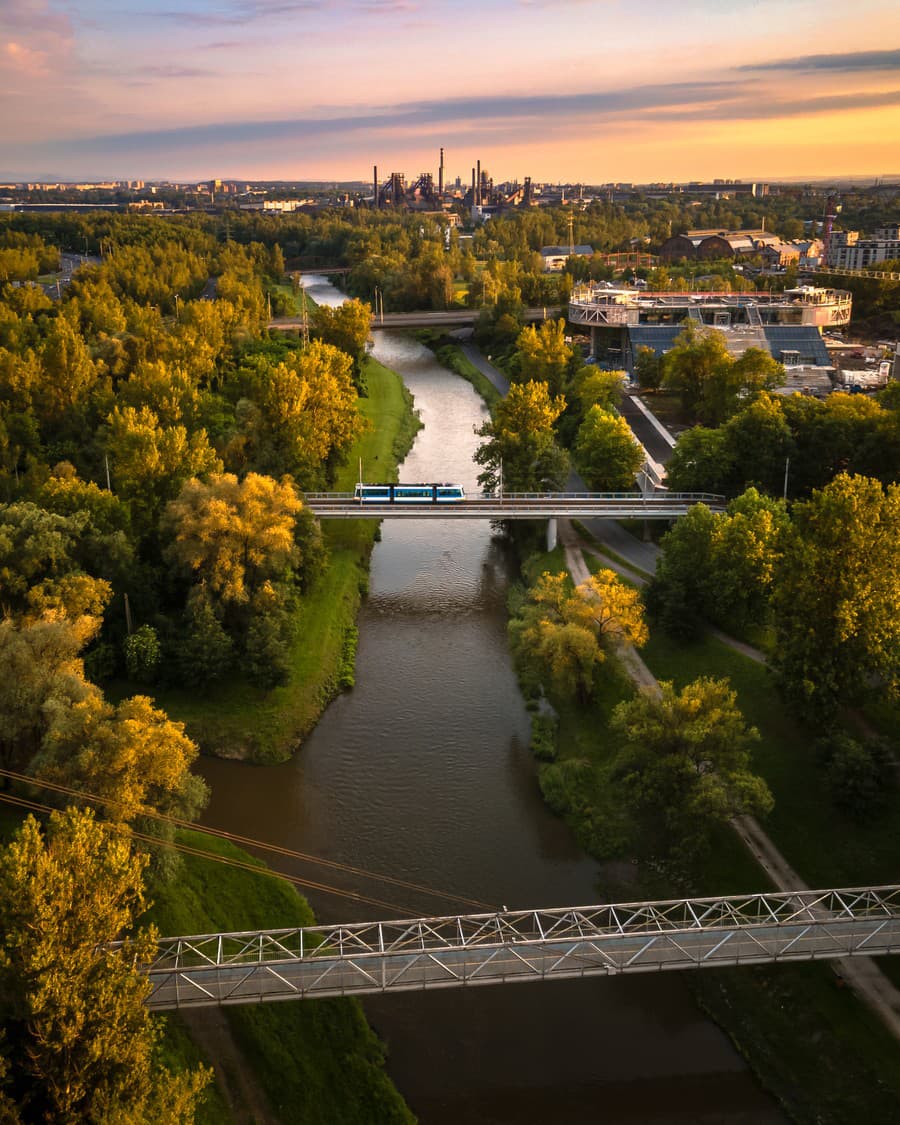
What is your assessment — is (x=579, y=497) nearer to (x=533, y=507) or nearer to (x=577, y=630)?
(x=533, y=507)

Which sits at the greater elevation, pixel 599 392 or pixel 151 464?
pixel 599 392

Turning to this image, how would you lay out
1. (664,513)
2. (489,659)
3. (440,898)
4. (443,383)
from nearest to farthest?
(440,898)
(489,659)
(664,513)
(443,383)

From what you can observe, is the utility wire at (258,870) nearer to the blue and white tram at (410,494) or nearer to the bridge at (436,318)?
the blue and white tram at (410,494)

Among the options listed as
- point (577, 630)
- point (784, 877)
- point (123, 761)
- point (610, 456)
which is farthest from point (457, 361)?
point (123, 761)

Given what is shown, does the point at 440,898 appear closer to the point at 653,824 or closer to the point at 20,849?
the point at 653,824

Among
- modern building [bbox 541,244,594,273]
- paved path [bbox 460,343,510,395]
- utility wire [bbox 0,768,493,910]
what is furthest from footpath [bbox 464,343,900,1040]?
modern building [bbox 541,244,594,273]

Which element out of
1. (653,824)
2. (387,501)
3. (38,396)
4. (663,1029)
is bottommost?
(663,1029)

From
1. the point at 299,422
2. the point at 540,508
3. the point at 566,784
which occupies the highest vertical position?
the point at 299,422

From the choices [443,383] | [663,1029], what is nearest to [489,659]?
[663,1029]
